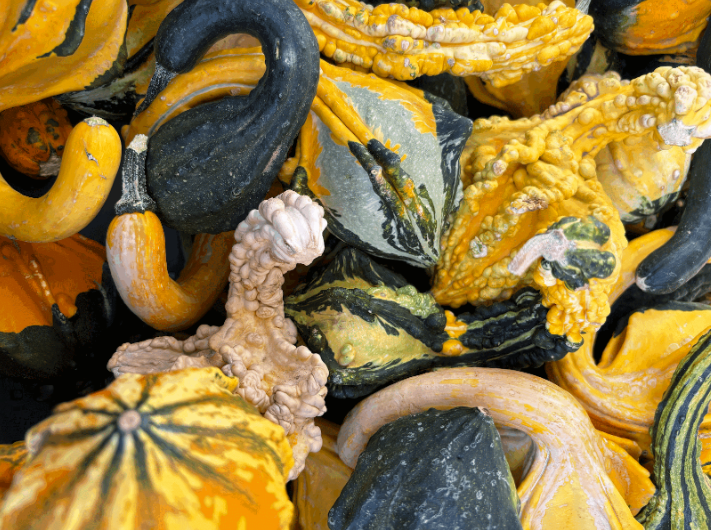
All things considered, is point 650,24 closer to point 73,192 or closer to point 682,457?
point 682,457

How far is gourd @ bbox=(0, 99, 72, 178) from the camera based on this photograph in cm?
57

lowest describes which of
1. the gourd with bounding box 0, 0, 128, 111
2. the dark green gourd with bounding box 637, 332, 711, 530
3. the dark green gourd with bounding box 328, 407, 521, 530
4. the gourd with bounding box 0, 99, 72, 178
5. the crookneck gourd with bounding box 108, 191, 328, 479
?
the dark green gourd with bounding box 637, 332, 711, 530

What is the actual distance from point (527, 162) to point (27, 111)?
1.87 ft

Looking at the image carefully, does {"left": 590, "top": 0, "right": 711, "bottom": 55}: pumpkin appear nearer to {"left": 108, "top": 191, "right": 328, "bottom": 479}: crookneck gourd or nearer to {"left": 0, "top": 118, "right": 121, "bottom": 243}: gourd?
{"left": 108, "top": 191, "right": 328, "bottom": 479}: crookneck gourd

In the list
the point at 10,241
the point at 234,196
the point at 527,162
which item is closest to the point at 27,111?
the point at 10,241

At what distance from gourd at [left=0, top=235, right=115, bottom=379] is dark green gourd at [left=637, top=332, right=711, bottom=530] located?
0.69m

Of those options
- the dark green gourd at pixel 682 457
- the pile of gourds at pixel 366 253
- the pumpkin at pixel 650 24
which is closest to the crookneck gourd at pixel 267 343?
the pile of gourds at pixel 366 253

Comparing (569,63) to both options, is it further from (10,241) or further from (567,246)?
(10,241)

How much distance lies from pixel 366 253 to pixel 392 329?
96 millimetres

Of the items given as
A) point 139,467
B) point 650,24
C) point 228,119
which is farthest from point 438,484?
point 650,24

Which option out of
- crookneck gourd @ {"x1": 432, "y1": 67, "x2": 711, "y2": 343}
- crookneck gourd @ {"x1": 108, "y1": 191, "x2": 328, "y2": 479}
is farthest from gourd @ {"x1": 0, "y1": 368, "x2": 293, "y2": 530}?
crookneck gourd @ {"x1": 432, "y1": 67, "x2": 711, "y2": 343}

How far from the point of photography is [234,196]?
0.50 metres

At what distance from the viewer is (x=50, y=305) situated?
0.57 metres

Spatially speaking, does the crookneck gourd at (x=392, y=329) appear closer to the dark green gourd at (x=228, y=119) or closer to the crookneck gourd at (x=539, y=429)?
the crookneck gourd at (x=539, y=429)
